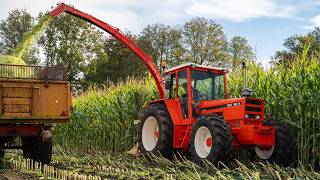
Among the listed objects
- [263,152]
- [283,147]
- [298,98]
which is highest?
[298,98]

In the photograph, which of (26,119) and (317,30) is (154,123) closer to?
(26,119)

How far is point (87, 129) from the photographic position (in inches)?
590

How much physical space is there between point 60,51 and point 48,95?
3554 centimetres

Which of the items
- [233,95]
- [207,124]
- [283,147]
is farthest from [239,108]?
[233,95]

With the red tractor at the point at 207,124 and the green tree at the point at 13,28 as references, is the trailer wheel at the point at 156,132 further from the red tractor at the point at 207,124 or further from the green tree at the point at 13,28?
the green tree at the point at 13,28

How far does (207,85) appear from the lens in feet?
32.7

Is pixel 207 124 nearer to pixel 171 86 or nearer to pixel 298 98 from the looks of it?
pixel 298 98

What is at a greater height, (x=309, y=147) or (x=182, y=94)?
(x=182, y=94)

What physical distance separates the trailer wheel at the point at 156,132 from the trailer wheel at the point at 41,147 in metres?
2.17

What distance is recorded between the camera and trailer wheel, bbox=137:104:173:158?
394 inches

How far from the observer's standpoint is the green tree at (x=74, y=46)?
44.1m

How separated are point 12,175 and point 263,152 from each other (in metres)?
4.58

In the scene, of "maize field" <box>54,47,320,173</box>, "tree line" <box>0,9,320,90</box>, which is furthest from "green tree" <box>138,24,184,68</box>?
"maize field" <box>54,47,320,173</box>

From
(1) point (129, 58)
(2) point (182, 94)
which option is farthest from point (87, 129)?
(1) point (129, 58)
